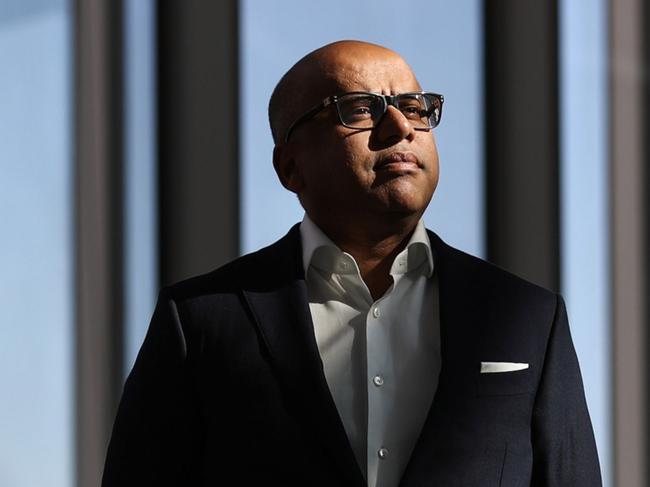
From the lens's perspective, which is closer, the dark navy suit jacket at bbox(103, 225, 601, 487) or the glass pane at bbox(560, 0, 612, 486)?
the dark navy suit jacket at bbox(103, 225, 601, 487)

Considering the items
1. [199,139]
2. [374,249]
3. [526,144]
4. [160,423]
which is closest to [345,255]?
[374,249]

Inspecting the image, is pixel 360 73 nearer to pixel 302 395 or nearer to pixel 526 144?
pixel 302 395

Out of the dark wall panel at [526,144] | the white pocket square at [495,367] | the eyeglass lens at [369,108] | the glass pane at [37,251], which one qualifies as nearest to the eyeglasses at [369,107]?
the eyeglass lens at [369,108]

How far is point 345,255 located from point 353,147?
4.6 inches

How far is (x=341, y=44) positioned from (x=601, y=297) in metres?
0.81

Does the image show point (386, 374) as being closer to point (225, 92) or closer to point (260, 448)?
point (260, 448)

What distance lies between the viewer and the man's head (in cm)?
112

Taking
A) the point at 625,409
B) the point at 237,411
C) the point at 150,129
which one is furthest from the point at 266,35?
the point at 237,411

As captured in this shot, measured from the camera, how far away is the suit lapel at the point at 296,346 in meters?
1.05

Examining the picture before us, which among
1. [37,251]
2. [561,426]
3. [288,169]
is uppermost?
[288,169]

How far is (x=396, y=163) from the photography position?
1.12 meters

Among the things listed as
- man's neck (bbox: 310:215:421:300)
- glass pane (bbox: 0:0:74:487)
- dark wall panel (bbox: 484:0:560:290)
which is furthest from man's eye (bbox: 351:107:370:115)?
glass pane (bbox: 0:0:74:487)

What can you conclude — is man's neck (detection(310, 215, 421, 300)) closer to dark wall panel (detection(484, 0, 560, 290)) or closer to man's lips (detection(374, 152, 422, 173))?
man's lips (detection(374, 152, 422, 173))

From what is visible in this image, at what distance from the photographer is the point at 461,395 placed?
108 centimetres
